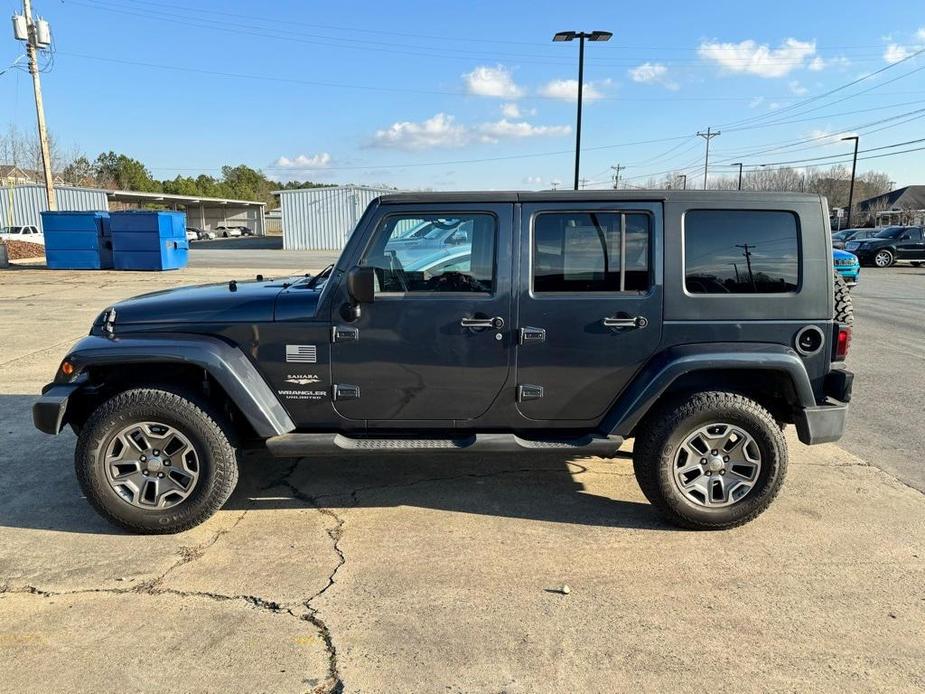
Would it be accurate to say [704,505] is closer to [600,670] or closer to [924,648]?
[924,648]

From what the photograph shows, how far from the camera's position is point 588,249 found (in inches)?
146

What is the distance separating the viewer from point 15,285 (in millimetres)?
17828

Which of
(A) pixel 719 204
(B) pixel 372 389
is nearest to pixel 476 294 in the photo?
(B) pixel 372 389

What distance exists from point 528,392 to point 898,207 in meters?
93.0

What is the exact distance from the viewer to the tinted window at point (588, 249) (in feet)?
12.1

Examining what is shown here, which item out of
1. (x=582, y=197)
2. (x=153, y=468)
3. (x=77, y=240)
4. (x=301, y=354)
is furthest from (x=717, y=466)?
(x=77, y=240)

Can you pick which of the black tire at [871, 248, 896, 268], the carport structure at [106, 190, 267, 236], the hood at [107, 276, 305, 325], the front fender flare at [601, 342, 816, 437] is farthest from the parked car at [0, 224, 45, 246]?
the black tire at [871, 248, 896, 268]

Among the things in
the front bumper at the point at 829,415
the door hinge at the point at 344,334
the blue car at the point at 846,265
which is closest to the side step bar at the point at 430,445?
the door hinge at the point at 344,334

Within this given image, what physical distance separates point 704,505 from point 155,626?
9.64 ft

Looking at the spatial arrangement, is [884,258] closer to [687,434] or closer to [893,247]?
[893,247]

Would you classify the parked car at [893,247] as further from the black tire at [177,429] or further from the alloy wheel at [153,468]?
the alloy wheel at [153,468]

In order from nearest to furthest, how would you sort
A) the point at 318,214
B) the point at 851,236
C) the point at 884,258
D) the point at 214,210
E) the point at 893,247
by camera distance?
1. the point at 893,247
2. the point at 884,258
3. the point at 851,236
4. the point at 318,214
5. the point at 214,210

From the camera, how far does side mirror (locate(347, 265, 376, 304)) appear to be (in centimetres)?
344

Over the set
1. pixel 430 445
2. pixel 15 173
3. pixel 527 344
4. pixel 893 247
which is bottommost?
pixel 430 445
